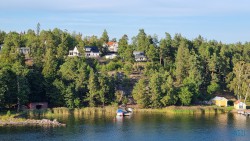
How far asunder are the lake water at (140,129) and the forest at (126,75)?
7.71 metres

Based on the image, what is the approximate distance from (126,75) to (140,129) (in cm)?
3077

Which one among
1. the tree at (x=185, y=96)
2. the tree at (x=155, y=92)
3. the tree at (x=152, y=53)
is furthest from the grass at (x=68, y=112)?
the tree at (x=152, y=53)

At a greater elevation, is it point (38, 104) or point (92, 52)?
point (92, 52)

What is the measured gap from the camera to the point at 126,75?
279 ft

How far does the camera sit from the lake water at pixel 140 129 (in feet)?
163

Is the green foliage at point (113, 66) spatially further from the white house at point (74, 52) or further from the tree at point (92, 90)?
the tree at point (92, 90)

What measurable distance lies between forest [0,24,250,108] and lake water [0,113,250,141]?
7.71 m

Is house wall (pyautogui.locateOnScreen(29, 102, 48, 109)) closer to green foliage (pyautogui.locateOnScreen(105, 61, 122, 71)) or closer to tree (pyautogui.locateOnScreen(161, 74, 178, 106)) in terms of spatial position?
tree (pyautogui.locateOnScreen(161, 74, 178, 106))

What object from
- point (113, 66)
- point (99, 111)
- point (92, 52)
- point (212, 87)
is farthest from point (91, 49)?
point (99, 111)

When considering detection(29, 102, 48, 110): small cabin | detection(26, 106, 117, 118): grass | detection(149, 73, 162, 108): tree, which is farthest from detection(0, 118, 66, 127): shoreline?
detection(149, 73, 162, 108): tree

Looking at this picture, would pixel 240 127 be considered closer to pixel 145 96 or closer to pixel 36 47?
pixel 145 96

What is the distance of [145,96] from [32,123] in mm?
22609

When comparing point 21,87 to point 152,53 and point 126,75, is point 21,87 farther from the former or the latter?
point 152,53

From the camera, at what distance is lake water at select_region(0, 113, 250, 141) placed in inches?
1954
